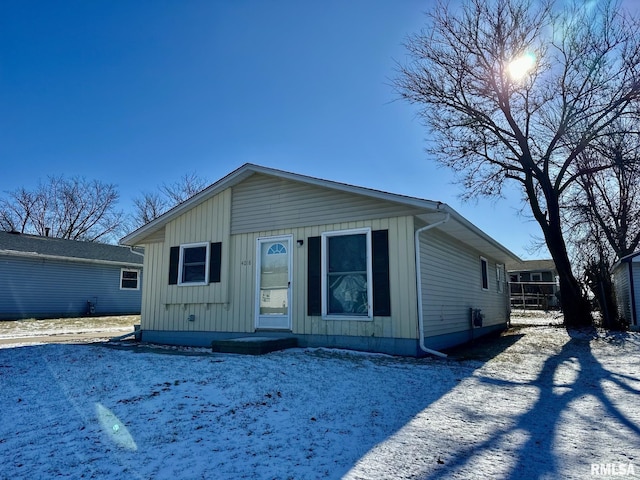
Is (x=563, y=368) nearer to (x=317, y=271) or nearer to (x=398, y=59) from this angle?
(x=317, y=271)

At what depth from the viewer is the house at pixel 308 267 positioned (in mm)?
7004

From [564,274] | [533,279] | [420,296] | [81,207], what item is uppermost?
[81,207]

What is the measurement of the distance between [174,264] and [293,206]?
3.30m

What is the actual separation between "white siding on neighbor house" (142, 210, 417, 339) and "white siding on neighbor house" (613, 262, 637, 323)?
9422 mm

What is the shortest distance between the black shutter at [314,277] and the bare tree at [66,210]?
29237 millimetres

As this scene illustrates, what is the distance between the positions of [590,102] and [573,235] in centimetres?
1036

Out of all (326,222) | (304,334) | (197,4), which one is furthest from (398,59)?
(304,334)

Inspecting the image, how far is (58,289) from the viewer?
17.7m

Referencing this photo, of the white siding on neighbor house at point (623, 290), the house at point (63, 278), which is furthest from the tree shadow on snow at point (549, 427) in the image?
the house at point (63, 278)

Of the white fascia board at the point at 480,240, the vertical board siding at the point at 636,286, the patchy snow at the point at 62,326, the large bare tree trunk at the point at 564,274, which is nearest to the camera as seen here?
the white fascia board at the point at 480,240

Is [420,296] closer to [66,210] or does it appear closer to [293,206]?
[293,206]

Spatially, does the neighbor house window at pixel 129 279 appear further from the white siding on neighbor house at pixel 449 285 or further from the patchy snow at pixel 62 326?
the white siding on neighbor house at pixel 449 285

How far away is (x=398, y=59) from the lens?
47.4 feet

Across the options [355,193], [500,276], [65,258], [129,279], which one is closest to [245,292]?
[355,193]
